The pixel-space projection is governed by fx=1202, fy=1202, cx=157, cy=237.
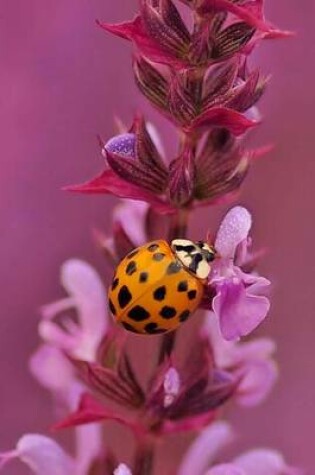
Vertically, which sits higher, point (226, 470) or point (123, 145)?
point (123, 145)

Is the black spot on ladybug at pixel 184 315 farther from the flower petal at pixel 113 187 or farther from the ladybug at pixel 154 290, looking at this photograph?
the flower petal at pixel 113 187

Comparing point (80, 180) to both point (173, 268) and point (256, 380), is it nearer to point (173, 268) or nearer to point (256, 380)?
point (256, 380)

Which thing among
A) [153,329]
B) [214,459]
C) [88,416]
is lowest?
[214,459]

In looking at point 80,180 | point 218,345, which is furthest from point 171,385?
point 80,180

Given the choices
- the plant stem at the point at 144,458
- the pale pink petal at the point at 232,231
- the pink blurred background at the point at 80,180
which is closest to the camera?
the pale pink petal at the point at 232,231

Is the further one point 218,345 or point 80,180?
point 80,180

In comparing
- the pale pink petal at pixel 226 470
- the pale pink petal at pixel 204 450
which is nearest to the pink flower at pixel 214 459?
the pale pink petal at pixel 204 450
